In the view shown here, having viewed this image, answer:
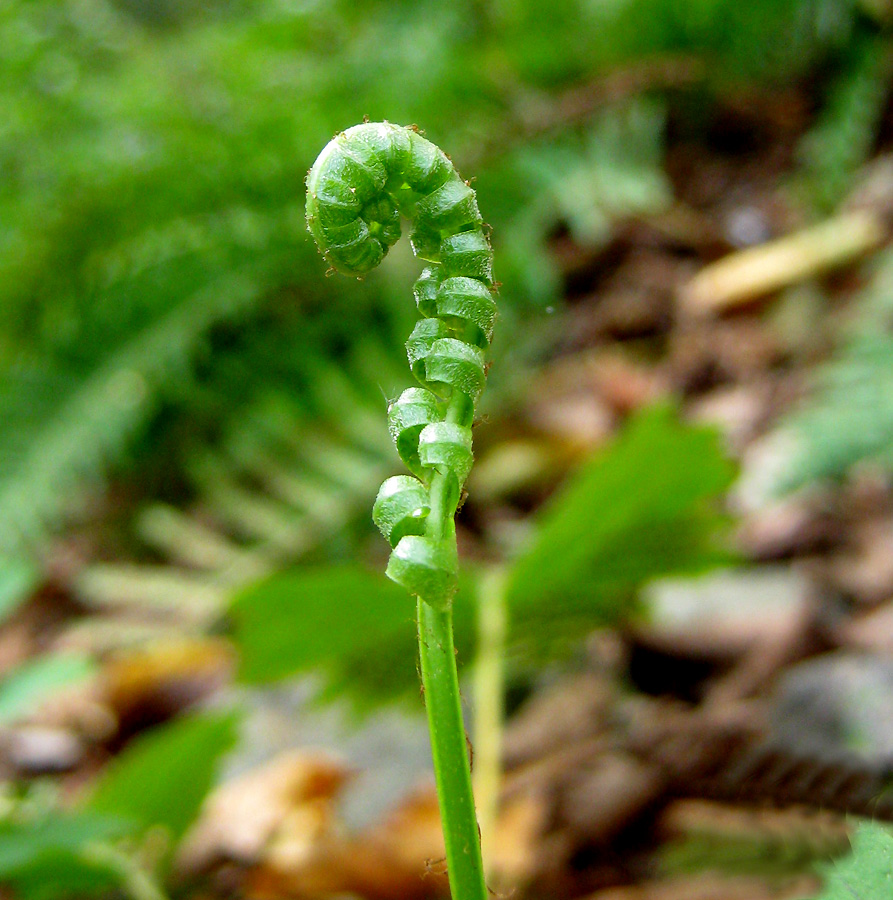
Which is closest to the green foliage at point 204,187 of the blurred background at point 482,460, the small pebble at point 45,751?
the blurred background at point 482,460

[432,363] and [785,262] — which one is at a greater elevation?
[785,262]

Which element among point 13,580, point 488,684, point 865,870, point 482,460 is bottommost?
point 865,870

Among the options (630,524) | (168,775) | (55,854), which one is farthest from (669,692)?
(55,854)

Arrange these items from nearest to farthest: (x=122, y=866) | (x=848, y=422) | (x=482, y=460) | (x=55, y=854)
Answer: (x=55, y=854)
(x=122, y=866)
(x=848, y=422)
(x=482, y=460)

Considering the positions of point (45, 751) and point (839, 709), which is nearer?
point (839, 709)

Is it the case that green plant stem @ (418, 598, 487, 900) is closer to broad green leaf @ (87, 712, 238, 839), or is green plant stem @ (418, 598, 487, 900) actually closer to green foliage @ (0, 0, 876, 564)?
broad green leaf @ (87, 712, 238, 839)

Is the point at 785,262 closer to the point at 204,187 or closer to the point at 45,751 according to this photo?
the point at 204,187

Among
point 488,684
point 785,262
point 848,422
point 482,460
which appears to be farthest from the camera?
point 785,262
